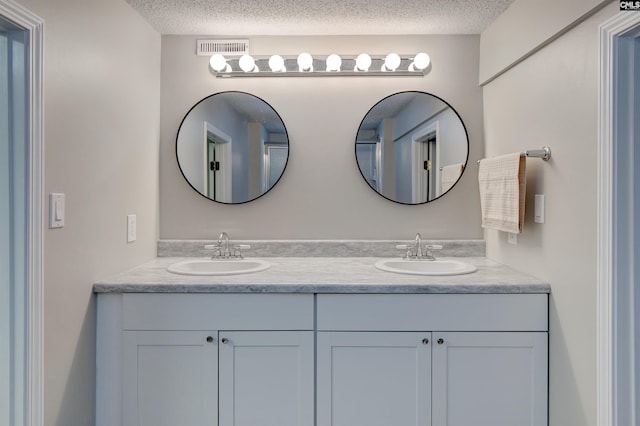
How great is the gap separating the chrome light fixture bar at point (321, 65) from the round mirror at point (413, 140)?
15cm

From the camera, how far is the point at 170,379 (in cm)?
163

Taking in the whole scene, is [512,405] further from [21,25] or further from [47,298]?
[21,25]

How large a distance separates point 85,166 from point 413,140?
5.25 ft

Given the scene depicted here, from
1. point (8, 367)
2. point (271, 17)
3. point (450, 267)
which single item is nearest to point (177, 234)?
point (8, 367)

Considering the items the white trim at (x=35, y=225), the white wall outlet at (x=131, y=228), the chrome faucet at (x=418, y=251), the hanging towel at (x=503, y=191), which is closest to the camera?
the white trim at (x=35, y=225)

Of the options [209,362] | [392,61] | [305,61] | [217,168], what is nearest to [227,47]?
[305,61]

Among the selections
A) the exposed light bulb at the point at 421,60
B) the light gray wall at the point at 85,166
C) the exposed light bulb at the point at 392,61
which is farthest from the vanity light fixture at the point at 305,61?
the light gray wall at the point at 85,166

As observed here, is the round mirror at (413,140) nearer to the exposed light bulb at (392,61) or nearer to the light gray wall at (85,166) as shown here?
the exposed light bulb at (392,61)

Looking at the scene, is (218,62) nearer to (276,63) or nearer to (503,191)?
(276,63)

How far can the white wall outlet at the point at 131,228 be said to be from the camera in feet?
6.25

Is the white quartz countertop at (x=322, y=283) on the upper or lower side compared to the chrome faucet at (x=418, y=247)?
lower

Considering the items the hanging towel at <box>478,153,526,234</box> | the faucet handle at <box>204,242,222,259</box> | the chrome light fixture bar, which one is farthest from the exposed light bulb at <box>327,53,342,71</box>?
the faucet handle at <box>204,242,222,259</box>

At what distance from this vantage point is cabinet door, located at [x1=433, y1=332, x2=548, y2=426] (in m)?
1.61

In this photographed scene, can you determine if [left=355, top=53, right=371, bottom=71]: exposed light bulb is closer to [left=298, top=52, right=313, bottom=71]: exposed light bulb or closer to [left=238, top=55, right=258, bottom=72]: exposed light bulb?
[left=298, top=52, right=313, bottom=71]: exposed light bulb
